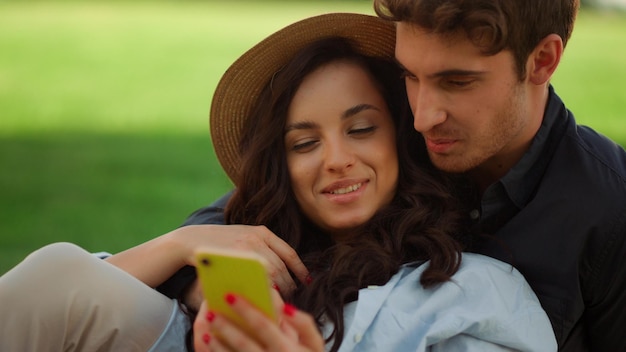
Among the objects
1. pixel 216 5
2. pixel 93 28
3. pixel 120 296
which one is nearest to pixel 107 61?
pixel 93 28

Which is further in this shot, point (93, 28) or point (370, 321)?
point (93, 28)

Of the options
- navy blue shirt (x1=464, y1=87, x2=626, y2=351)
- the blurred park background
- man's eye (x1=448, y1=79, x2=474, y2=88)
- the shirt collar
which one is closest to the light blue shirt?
navy blue shirt (x1=464, y1=87, x2=626, y2=351)

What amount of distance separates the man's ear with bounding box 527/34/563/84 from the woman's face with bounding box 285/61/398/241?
546mm

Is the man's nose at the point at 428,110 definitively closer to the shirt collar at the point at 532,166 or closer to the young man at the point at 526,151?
the young man at the point at 526,151

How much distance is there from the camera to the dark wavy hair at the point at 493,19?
3.29 metres

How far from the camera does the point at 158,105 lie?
39.5 feet

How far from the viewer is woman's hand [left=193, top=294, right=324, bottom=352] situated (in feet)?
7.75

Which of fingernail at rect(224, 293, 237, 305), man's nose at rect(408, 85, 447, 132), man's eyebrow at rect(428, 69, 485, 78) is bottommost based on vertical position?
fingernail at rect(224, 293, 237, 305)

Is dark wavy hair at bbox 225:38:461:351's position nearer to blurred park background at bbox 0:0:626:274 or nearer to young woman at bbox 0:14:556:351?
young woman at bbox 0:14:556:351

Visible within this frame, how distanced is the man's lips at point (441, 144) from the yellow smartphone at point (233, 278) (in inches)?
51.7

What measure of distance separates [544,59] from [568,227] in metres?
0.61

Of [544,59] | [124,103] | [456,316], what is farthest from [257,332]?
A: [124,103]

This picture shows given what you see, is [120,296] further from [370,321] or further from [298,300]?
[370,321]

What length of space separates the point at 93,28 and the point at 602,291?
14.7m
